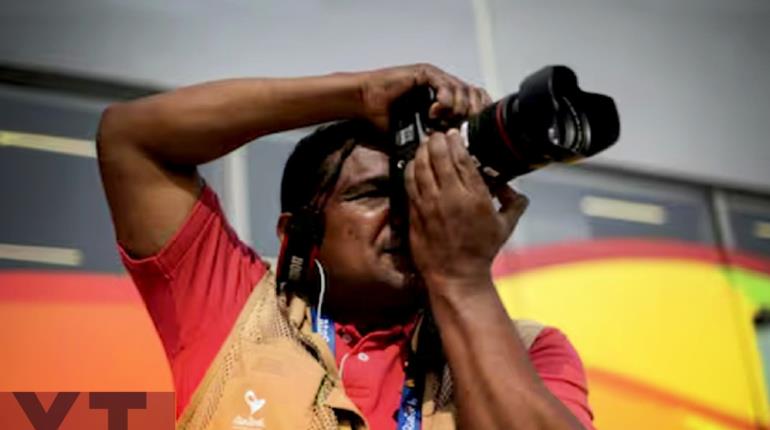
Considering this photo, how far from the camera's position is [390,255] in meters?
1.22

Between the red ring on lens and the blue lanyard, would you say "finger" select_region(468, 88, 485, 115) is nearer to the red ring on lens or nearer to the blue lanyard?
the red ring on lens

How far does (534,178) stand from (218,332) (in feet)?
4.03

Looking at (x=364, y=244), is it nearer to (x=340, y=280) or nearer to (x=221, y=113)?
(x=340, y=280)

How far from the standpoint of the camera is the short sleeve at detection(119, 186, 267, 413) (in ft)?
3.70

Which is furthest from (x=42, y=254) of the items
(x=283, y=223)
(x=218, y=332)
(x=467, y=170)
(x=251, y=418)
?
(x=467, y=170)

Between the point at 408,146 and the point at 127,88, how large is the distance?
2.75 ft

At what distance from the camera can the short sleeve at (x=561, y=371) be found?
44.1 inches

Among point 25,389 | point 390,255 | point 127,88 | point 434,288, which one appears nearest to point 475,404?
point 434,288

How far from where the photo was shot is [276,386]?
1071 millimetres

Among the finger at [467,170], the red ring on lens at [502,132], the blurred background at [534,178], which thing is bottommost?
the blurred background at [534,178]

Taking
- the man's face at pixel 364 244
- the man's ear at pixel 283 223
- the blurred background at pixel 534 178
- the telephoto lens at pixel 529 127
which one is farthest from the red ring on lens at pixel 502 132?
the blurred background at pixel 534 178

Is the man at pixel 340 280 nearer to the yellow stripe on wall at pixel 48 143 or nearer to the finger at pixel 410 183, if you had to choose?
the finger at pixel 410 183

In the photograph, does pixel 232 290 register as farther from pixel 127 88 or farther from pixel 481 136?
pixel 127 88

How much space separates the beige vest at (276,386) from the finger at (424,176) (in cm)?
20
